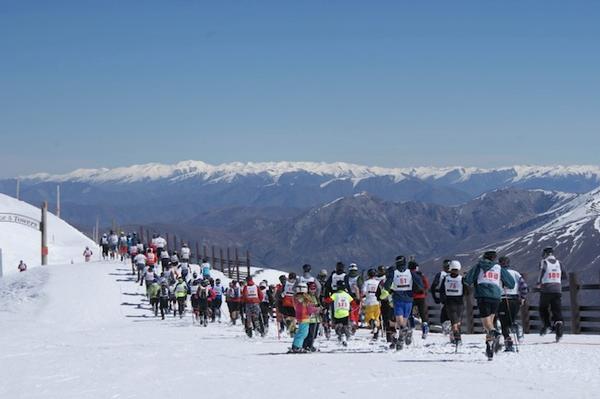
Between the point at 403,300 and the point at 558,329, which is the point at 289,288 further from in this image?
the point at 558,329

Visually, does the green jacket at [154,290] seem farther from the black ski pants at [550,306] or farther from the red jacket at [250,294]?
the black ski pants at [550,306]

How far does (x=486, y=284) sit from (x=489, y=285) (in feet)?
0.20

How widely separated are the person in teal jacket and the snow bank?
54058 mm

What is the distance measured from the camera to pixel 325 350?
19734 mm

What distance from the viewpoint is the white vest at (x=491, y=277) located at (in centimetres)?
1658

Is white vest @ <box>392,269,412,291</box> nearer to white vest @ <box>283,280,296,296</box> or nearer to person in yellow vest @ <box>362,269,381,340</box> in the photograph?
person in yellow vest @ <box>362,269,381,340</box>

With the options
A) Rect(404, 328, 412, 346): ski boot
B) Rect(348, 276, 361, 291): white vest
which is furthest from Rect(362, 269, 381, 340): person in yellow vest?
Rect(404, 328, 412, 346): ski boot

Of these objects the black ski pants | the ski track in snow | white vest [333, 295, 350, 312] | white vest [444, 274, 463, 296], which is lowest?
the ski track in snow

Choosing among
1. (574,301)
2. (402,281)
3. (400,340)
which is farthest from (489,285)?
(574,301)

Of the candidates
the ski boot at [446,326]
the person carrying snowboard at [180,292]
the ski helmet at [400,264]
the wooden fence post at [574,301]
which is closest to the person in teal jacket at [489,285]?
the ski helmet at [400,264]

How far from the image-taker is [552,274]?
65.3ft

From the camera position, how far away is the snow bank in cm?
7181

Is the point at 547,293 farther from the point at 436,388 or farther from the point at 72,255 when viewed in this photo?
the point at 72,255

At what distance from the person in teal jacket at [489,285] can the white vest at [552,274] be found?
349 centimetres
